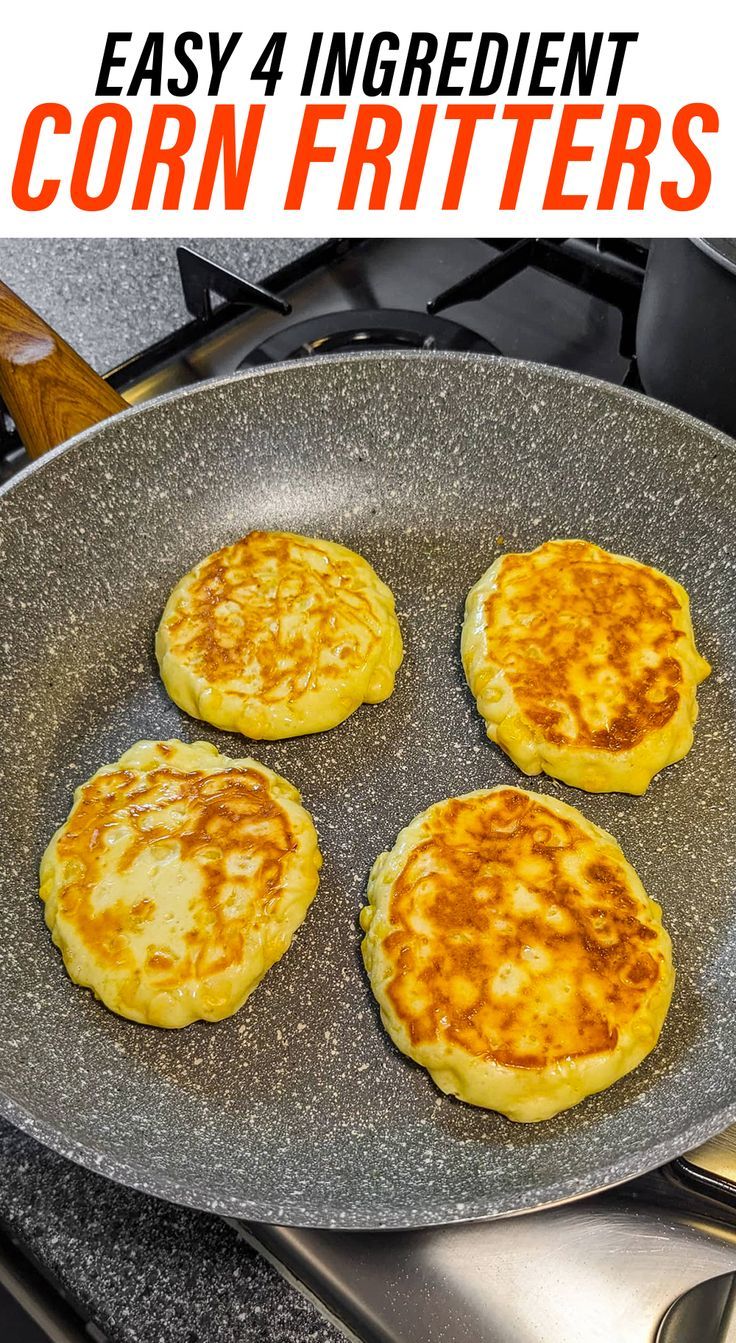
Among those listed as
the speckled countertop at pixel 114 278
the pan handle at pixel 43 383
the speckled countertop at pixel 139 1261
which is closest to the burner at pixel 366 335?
the speckled countertop at pixel 114 278

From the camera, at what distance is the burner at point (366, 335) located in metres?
1.99

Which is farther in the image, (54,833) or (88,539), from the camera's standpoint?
(88,539)

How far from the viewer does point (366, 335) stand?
6.63 ft

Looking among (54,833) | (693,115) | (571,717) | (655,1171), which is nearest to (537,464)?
(571,717)

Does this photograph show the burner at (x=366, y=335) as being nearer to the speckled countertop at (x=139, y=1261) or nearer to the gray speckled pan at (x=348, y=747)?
the gray speckled pan at (x=348, y=747)

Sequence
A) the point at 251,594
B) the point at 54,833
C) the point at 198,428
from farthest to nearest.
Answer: the point at 198,428 → the point at 251,594 → the point at 54,833

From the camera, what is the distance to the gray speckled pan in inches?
47.1

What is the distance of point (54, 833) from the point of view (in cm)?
145

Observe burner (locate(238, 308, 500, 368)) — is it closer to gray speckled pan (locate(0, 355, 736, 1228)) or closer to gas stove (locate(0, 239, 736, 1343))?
gray speckled pan (locate(0, 355, 736, 1228))

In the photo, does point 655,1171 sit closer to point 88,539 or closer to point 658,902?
point 658,902

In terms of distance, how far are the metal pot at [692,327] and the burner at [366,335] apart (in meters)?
0.36

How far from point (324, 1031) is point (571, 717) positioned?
0.53m

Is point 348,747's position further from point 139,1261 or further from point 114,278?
point 114,278

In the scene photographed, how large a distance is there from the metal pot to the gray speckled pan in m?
0.10
